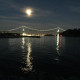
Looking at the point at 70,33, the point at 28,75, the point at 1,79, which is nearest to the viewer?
the point at 1,79

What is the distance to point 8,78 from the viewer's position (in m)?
9.82

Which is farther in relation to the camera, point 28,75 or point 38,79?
point 28,75

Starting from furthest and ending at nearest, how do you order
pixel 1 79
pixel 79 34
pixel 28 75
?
pixel 79 34 < pixel 28 75 < pixel 1 79

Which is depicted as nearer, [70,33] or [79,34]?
[79,34]

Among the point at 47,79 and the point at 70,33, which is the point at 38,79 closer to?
the point at 47,79

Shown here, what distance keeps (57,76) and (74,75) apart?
166 cm

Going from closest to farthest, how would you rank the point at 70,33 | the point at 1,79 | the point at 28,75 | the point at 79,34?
1. the point at 1,79
2. the point at 28,75
3. the point at 79,34
4. the point at 70,33

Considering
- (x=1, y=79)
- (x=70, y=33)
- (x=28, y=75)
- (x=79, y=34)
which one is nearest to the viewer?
(x=1, y=79)

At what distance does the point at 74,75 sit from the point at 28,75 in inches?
168

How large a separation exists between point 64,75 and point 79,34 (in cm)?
16504

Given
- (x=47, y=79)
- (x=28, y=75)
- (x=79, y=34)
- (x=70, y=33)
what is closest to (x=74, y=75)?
(x=47, y=79)

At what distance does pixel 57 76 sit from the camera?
10.4 meters

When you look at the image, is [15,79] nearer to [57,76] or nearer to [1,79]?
[1,79]

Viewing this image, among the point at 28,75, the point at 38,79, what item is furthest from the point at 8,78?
the point at 38,79
